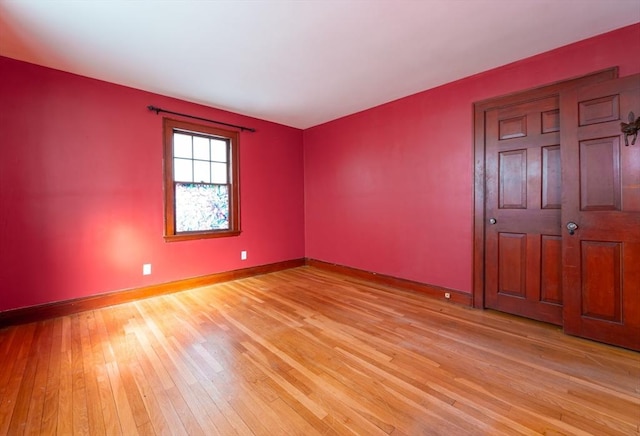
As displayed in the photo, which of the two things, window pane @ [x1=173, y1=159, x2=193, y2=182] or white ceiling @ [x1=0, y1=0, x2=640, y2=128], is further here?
window pane @ [x1=173, y1=159, x2=193, y2=182]

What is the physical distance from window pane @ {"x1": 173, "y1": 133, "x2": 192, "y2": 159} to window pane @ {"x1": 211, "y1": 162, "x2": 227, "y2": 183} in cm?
37

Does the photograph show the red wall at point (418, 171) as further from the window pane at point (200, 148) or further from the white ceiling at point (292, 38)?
the window pane at point (200, 148)

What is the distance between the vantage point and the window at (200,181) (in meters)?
3.63

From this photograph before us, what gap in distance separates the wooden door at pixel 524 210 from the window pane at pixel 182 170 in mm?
3753

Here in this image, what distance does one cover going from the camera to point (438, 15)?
2.07 meters

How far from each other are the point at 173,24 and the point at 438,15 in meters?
2.06

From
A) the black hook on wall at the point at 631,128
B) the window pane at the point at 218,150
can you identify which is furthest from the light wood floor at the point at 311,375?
the window pane at the point at 218,150

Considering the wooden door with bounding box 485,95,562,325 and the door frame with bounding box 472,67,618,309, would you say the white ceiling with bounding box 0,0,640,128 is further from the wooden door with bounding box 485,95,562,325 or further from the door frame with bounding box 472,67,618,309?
the wooden door with bounding box 485,95,562,325

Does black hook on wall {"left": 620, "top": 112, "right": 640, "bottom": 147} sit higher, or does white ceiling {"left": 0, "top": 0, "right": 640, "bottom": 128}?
white ceiling {"left": 0, "top": 0, "right": 640, "bottom": 128}

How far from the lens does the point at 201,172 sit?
3963 mm

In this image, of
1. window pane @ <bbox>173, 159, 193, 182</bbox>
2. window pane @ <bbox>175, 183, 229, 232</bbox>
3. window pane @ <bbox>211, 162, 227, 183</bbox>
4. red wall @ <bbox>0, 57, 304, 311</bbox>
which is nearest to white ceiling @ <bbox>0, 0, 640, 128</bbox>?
red wall @ <bbox>0, 57, 304, 311</bbox>

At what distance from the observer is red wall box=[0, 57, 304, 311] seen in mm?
2676

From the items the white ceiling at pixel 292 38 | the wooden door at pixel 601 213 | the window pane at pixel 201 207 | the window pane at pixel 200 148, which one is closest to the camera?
the white ceiling at pixel 292 38

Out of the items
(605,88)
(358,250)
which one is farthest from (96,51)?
(605,88)
